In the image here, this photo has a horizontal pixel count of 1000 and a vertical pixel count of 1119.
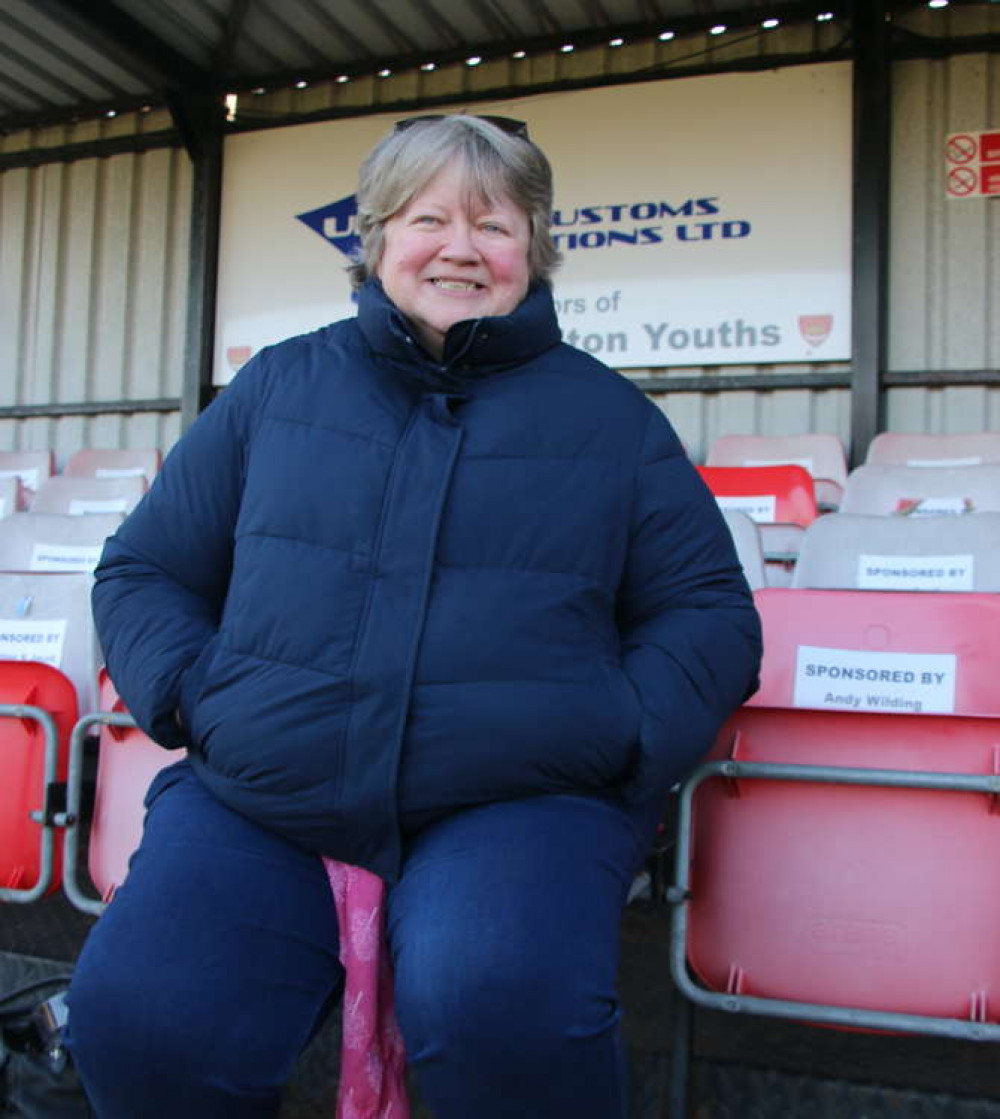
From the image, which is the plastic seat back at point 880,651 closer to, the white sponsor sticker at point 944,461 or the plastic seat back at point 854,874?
the plastic seat back at point 854,874

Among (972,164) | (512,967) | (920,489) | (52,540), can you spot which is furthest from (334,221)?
(512,967)

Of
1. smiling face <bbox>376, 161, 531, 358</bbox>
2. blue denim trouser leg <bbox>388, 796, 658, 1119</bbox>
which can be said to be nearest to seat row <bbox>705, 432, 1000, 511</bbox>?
smiling face <bbox>376, 161, 531, 358</bbox>

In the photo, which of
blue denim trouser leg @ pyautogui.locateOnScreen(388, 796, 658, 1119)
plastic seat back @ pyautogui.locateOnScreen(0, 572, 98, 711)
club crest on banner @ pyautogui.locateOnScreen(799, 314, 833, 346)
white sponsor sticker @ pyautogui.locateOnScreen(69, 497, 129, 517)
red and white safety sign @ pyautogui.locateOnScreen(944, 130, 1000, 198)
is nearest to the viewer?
blue denim trouser leg @ pyautogui.locateOnScreen(388, 796, 658, 1119)

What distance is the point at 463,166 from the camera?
1498 mm

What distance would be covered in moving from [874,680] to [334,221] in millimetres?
5544

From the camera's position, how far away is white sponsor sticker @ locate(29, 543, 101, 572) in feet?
9.41

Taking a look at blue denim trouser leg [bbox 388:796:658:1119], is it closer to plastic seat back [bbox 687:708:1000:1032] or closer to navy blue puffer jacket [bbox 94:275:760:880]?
navy blue puffer jacket [bbox 94:275:760:880]

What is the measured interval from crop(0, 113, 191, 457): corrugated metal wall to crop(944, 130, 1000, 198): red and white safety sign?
445 cm

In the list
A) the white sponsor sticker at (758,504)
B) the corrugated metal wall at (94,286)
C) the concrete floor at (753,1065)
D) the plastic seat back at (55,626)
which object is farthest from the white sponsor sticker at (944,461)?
the corrugated metal wall at (94,286)

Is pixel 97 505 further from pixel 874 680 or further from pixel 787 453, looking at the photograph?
pixel 874 680

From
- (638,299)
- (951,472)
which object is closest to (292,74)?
(638,299)

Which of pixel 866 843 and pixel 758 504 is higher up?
pixel 758 504

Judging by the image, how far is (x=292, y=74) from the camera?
6.62 metres

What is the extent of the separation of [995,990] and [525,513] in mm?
823
